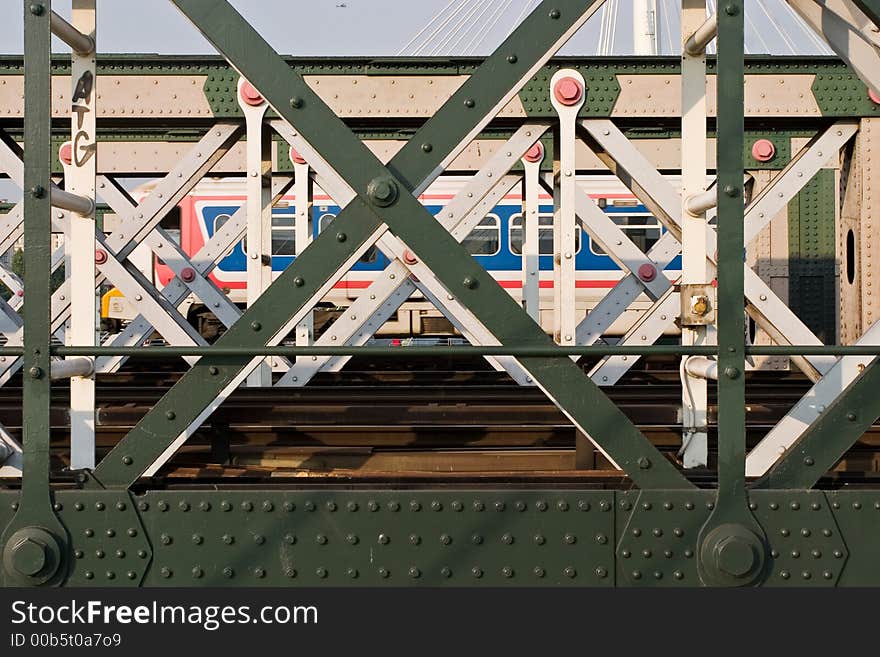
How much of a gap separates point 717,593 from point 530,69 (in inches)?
75.9

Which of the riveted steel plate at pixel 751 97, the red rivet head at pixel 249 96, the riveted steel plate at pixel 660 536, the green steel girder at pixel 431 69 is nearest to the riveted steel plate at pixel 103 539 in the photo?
the riveted steel plate at pixel 660 536

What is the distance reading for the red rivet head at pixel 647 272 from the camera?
855cm

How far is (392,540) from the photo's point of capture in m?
3.39

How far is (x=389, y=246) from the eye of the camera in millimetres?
8688

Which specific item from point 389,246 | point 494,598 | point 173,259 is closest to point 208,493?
point 494,598

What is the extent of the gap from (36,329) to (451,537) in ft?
Answer: 5.28

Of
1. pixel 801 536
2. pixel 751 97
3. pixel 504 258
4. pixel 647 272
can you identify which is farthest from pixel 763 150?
pixel 504 258

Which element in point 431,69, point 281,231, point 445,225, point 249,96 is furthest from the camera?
point 281,231

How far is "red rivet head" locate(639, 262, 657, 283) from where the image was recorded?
336 inches

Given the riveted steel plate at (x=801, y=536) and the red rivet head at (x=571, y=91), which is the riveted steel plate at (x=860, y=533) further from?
the red rivet head at (x=571, y=91)

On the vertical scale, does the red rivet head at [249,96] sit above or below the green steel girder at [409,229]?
above

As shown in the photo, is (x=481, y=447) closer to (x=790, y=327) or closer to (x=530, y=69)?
(x=790, y=327)

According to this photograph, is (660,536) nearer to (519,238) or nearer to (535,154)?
(535,154)

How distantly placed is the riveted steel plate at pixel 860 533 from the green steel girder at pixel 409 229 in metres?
0.56
